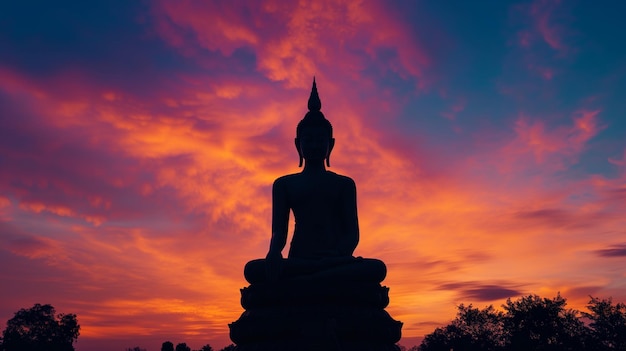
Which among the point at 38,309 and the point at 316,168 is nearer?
the point at 316,168

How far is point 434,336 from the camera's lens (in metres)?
45.3

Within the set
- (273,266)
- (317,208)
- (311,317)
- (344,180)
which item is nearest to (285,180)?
(317,208)

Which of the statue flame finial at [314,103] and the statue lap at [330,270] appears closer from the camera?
the statue lap at [330,270]

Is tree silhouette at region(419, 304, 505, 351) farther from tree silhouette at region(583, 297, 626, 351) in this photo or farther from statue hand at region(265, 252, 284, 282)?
statue hand at region(265, 252, 284, 282)

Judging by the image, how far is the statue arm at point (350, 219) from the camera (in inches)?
494

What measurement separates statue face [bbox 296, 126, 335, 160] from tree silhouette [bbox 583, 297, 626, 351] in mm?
30100

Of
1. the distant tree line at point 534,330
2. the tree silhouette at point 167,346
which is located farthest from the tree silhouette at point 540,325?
the tree silhouette at point 167,346

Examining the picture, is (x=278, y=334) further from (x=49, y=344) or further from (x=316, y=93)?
(x=49, y=344)

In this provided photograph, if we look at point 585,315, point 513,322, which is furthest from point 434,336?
point 585,315

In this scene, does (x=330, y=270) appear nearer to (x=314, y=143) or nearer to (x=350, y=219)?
(x=350, y=219)

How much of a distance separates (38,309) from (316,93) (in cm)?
4024

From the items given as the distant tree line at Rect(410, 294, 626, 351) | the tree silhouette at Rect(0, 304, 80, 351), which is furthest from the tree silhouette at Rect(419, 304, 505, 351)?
the tree silhouette at Rect(0, 304, 80, 351)

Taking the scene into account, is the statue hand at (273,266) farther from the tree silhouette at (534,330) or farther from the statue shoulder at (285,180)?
the tree silhouette at (534,330)

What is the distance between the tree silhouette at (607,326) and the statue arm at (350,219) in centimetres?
2938
